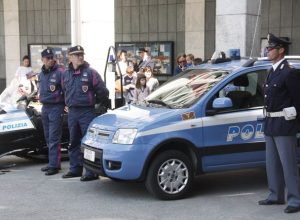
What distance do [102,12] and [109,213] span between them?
6.94 meters

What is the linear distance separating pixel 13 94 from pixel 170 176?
13.6 feet

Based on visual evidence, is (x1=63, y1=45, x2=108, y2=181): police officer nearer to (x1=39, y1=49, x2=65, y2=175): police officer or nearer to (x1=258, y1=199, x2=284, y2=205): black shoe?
(x1=39, y1=49, x2=65, y2=175): police officer

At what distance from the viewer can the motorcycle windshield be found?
8852 mm

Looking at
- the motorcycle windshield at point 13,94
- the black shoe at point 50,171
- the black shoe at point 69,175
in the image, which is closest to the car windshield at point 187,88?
the black shoe at point 69,175

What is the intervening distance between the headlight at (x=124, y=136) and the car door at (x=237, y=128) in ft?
2.99

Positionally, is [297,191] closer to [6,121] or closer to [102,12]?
[6,121]

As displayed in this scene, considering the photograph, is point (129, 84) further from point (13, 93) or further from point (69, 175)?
point (69, 175)

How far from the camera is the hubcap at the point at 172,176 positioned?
641 centimetres

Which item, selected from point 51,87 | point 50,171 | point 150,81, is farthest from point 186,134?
point 150,81

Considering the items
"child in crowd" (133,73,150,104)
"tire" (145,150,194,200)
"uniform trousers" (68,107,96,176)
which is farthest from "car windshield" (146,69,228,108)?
"child in crowd" (133,73,150,104)

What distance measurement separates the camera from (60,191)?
7.05 meters

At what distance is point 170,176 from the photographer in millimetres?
6441

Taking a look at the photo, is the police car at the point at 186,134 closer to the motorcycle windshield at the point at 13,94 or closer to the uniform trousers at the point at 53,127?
the uniform trousers at the point at 53,127

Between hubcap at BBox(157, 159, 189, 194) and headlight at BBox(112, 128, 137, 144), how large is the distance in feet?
1.73
